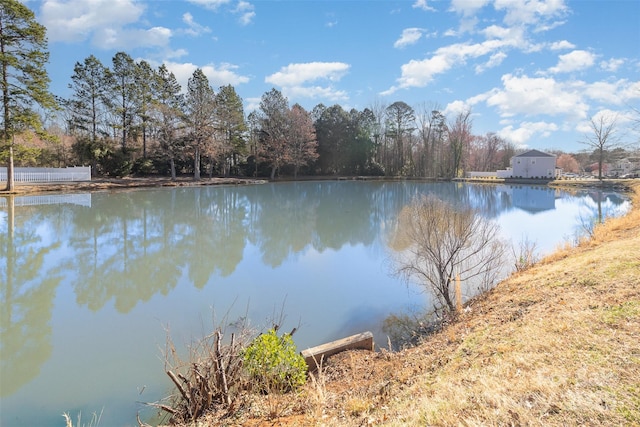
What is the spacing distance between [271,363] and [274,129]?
40.1 m

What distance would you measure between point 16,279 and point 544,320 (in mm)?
10380

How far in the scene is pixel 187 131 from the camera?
35.1 m

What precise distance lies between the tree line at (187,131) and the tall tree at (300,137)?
0.12 metres

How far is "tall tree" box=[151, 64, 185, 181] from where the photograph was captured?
3375cm

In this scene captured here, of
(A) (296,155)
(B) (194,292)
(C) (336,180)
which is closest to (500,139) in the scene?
(C) (336,180)

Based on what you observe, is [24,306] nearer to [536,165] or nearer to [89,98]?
[89,98]

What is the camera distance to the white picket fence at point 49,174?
84.4 ft

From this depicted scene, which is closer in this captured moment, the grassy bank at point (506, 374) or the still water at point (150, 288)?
the grassy bank at point (506, 374)

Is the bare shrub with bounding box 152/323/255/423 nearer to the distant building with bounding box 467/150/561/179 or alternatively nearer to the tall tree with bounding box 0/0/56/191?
the tall tree with bounding box 0/0/56/191

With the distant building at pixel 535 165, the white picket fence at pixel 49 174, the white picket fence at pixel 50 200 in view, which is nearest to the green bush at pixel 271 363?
the white picket fence at pixel 50 200

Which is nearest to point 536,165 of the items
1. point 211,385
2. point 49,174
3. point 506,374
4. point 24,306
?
point 506,374

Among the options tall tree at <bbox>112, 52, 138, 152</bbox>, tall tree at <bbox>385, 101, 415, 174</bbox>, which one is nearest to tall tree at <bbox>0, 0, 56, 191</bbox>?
tall tree at <bbox>112, 52, 138, 152</bbox>

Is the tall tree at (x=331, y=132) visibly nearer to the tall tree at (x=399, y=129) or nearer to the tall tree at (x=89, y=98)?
the tall tree at (x=399, y=129)

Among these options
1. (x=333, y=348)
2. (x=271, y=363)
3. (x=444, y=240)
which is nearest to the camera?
(x=271, y=363)
